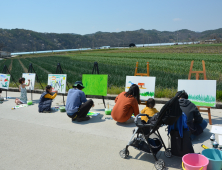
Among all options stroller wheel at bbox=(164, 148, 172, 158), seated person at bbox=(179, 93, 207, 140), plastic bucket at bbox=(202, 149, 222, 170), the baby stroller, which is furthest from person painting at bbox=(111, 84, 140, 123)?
plastic bucket at bbox=(202, 149, 222, 170)

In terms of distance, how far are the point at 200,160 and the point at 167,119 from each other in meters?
0.87

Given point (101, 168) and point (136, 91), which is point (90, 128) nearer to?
point (136, 91)

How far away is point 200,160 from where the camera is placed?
135 inches

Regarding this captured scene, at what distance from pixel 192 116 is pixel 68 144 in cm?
305

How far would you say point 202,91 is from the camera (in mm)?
6219

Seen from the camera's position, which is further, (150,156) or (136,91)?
(136,91)

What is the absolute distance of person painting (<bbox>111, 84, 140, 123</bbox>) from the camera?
5664 mm

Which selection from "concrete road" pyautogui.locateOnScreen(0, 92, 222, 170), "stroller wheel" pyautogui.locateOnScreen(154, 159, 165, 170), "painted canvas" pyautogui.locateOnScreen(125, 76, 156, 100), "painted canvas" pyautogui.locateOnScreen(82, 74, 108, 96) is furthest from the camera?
"painted canvas" pyautogui.locateOnScreen(82, 74, 108, 96)

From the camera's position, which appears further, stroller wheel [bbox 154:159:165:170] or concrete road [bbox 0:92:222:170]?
concrete road [bbox 0:92:222:170]

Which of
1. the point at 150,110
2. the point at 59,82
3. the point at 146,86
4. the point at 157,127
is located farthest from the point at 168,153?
the point at 59,82

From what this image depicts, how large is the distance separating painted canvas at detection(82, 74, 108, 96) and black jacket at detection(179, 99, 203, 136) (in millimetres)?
3873

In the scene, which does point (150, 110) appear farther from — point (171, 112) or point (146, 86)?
point (146, 86)

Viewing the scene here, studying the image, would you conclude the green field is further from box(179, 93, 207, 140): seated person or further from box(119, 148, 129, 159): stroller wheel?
box(119, 148, 129, 159): stroller wheel

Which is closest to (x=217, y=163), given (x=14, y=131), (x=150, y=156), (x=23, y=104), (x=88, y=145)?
(x=150, y=156)
